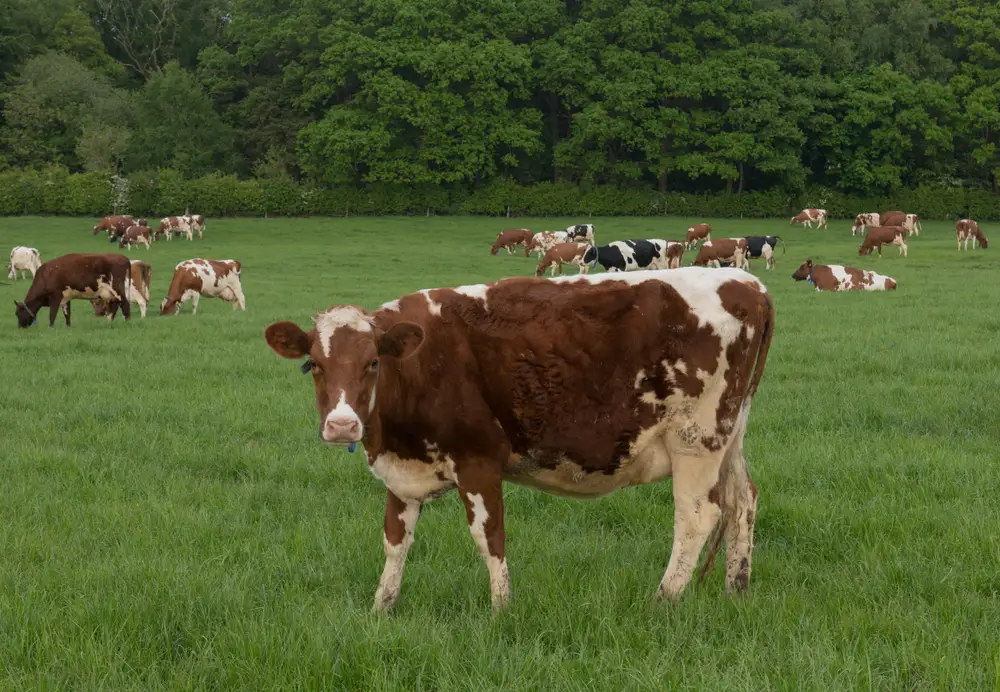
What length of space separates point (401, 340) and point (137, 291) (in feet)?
57.2

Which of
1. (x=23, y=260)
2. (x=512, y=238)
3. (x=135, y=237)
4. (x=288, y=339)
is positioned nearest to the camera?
(x=288, y=339)

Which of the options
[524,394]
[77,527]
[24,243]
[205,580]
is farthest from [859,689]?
[24,243]

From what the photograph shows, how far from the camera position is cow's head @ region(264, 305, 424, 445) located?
4066 millimetres

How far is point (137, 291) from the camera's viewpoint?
64.7 feet

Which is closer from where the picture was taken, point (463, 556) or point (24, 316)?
point (463, 556)

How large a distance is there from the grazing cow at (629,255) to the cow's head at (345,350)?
2616cm

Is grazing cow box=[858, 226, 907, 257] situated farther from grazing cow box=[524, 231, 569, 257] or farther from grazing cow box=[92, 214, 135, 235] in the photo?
grazing cow box=[92, 214, 135, 235]

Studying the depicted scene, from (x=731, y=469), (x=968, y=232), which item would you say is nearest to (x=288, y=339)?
(x=731, y=469)

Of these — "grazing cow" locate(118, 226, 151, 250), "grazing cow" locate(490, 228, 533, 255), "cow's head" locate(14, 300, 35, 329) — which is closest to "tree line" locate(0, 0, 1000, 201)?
"grazing cow" locate(118, 226, 151, 250)

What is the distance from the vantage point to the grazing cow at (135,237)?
136 ft

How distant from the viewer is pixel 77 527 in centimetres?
560

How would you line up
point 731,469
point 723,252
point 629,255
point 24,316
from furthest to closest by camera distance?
point 723,252 < point 629,255 < point 24,316 < point 731,469

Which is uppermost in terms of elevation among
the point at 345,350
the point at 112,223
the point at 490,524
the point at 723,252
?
the point at 345,350

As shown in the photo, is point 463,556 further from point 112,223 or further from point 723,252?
point 112,223
